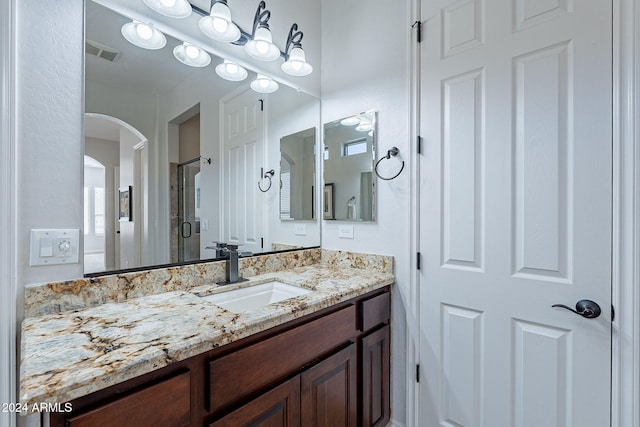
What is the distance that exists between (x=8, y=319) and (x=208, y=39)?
4.71ft

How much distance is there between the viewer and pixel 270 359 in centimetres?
101

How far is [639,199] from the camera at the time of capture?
1042 millimetres

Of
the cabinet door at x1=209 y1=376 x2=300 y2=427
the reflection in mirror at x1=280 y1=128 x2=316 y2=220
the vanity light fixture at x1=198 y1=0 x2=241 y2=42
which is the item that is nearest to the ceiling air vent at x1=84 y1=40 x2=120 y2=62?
the vanity light fixture at x1=198 y1=0 x2=241 y2=42

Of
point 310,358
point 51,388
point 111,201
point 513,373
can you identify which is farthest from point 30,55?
point 513,373

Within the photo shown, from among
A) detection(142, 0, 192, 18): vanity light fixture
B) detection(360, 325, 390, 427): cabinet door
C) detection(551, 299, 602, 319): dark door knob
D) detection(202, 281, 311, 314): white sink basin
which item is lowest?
detection(360, 325, 390, 427): cabinet door

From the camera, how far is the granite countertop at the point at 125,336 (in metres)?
0.63

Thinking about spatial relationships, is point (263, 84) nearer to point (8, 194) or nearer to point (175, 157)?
point (175, 157)

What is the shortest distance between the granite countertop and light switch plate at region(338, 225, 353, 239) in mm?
633

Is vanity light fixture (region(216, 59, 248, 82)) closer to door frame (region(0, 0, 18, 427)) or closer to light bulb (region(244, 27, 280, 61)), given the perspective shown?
light bulb (region(244, 27, 280, 61))

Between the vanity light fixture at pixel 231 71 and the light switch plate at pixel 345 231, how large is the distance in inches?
44.1

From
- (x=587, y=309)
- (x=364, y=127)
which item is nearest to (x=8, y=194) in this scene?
(x=364, y=127)

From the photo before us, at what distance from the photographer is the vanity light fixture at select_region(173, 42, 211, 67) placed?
143 centimetres

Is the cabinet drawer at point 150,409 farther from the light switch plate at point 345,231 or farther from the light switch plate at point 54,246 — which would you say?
the light switch plate at point 345,231

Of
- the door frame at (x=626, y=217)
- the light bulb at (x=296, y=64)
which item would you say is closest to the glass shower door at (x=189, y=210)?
the light bulb at (x=296, y=64)
